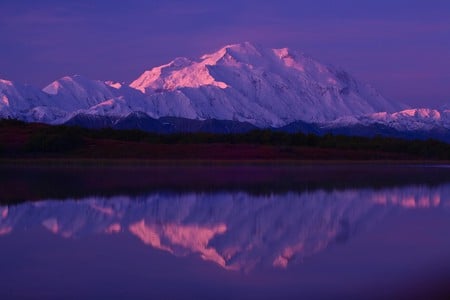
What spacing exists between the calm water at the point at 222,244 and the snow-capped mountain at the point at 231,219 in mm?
33

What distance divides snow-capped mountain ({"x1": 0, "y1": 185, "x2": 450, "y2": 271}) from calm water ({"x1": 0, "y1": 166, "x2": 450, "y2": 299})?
33mm

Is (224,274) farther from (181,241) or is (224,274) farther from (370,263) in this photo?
(181,241)

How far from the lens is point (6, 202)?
24.2 meters

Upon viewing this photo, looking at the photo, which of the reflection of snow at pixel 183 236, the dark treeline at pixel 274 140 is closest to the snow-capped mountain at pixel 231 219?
the reflection of snow at pixel 183 236

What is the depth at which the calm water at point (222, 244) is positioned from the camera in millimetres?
11711

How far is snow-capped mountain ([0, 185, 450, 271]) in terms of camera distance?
50.9 feet

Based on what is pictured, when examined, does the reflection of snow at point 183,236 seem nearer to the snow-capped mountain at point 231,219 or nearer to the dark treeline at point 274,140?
the snow-capped mountain at point 231,219

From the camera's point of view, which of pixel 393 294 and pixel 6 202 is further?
pixel 6 202

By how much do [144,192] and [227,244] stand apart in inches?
517

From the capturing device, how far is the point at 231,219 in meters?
20.7

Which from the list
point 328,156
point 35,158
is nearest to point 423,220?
point 35,158

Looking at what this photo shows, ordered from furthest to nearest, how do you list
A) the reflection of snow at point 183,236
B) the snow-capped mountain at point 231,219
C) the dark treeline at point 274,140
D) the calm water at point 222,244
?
the dark treeline at point 274,140 → the snow-capped mountain at point 231,219 → the reflection of snow at point 183,236 → the calm water at point 222,244

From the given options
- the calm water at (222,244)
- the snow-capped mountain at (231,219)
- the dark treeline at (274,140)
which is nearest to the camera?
the calm water at (222,244)

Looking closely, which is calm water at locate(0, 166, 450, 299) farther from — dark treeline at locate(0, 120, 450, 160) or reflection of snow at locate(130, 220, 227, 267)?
dark treeline at locate(0, 120, 450, 160)
